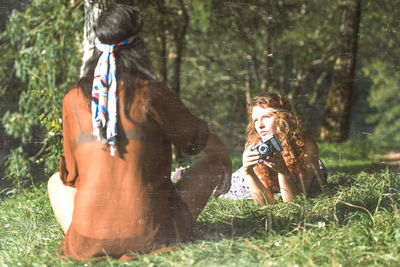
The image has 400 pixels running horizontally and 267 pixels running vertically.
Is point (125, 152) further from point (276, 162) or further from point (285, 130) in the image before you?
point (285, 130)

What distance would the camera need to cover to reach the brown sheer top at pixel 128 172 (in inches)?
67.6

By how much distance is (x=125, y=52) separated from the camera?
1715mm

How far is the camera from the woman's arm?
2375 millimetres

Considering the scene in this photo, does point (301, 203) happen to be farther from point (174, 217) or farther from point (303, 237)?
point (174, 217)

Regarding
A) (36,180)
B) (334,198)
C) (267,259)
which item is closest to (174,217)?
(267,259)

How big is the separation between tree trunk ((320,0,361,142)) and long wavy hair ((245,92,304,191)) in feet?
3.97

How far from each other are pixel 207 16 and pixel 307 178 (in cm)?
158

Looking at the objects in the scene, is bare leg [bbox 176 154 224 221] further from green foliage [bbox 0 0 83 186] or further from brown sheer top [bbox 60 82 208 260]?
green foliage [bbox 0 0 83 186]

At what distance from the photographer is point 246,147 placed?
8.82 feet

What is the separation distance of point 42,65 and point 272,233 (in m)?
2.24

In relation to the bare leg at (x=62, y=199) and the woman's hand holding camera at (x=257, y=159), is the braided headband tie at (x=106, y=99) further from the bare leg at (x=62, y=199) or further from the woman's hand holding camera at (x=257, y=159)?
the woman's hand holding camera at (x=257, y=159)

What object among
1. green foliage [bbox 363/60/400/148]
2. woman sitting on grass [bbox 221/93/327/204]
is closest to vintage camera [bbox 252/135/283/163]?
woman sitting on grass [bbox 221/93/327/204]

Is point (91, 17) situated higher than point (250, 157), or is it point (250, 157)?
point (91, 17)

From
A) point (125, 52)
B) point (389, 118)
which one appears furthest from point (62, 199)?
point (389, 118)
